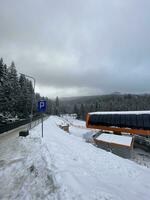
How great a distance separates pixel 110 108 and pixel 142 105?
22542 mm

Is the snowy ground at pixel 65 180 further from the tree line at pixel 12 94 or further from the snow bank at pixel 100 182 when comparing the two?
the tree line at pixel 12 94

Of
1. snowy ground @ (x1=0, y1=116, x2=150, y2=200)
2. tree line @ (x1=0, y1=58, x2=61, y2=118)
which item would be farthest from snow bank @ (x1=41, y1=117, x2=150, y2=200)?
tree line @ (x1=0, y1=58, x2=61, y2=118)

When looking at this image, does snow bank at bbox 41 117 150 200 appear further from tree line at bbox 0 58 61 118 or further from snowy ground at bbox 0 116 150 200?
tree line at bbox 0 58 61 118

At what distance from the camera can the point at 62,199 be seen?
522cm

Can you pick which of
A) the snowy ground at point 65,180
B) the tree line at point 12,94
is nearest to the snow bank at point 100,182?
the snowy ground at point 65,180

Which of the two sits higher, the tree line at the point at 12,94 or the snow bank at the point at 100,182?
the tree line at the point at 12,94

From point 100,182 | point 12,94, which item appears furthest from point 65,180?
point 12,94

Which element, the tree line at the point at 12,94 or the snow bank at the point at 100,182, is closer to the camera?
the snow bank at the point at 100,182

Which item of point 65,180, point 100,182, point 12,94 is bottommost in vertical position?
point 100,182

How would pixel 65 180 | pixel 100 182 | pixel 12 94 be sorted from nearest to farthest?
pixel 65 180 → pixel 100 182 → pixel 12 94

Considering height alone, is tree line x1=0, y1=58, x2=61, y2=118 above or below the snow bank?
above

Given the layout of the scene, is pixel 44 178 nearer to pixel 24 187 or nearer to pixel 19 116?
pixel 24 187

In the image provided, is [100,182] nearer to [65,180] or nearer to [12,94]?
[65,180]

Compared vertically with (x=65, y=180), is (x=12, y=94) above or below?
above
